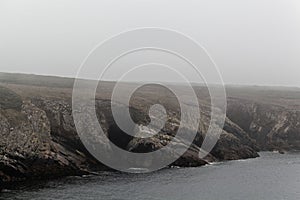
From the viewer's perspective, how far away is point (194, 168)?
107m

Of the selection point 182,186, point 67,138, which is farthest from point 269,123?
point 67,138

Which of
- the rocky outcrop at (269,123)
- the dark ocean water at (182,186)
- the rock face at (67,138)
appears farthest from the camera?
the rocky outcrop at (269,123)

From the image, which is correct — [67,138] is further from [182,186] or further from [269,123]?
[269,123]

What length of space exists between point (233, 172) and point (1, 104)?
57.7m

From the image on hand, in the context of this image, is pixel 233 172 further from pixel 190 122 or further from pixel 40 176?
pixel 40 176

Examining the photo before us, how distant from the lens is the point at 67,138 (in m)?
105

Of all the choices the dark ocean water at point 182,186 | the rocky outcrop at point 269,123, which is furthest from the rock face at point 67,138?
the dark ocean water at point 182,186

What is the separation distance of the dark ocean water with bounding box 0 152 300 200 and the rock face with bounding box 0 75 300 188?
21.5 feet

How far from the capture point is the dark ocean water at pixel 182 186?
77125mm

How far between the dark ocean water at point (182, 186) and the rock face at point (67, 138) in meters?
6.55

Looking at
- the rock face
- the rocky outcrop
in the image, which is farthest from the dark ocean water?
the rocky outcrop

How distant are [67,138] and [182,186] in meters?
33.5

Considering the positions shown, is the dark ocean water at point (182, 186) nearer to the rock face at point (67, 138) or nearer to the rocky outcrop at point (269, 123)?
the rock face at point (67, 138)

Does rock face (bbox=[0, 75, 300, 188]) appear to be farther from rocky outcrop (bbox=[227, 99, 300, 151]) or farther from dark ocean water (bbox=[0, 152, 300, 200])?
dark ocean water (bbox=[0, 152, 300, 200])
